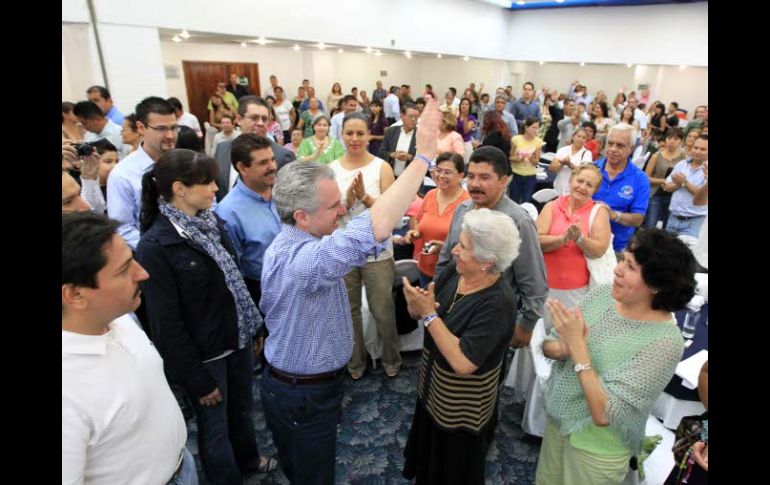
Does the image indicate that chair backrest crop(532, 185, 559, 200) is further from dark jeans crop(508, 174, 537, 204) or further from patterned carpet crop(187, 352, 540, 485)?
patterned carpet crop(187, 352, 540, 485)

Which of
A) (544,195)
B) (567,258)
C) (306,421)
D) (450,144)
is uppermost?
(450,144)

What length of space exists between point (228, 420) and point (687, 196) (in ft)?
15.0

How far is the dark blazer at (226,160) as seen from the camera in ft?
11.2

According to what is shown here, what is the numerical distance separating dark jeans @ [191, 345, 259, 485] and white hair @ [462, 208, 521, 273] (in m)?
1.21

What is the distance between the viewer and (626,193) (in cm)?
319

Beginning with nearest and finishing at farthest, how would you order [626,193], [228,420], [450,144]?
Answer: [228,420] < [626,193] < [450,144]

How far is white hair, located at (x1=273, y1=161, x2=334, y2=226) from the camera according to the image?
1.42 meters

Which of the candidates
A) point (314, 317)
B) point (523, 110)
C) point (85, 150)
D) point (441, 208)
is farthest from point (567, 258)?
A: point (523, 110)

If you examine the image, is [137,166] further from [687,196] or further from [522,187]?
[687,196]

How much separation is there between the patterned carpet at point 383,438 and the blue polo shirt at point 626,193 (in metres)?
1.64

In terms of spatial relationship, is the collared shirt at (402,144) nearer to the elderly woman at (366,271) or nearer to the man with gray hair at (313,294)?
the elderly woman at (366,271)

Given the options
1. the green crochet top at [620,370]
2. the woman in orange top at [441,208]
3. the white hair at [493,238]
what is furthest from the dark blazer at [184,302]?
the green crochet top at [620,370]

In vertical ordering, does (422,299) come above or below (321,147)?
below
